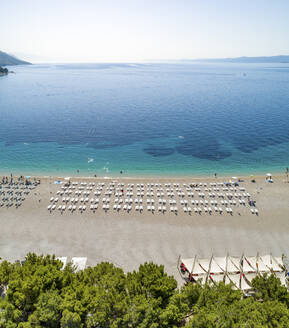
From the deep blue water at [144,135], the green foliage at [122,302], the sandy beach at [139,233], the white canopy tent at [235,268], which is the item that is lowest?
the green foliage at [122,302]

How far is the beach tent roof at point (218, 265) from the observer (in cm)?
2903

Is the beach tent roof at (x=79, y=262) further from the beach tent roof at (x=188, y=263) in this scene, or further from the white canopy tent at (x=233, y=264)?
the white canopy tent at (x=233, y=264)

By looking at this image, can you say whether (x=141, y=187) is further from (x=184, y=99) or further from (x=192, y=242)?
(x=184, y=99)

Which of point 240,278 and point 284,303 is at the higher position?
point 240,278

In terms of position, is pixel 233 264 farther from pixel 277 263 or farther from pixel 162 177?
pixel 162 177

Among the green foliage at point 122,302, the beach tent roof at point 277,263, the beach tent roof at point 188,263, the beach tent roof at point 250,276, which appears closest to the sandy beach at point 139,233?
the beach tent roof at point 188,263

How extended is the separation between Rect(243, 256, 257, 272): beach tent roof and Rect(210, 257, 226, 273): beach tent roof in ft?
8.76

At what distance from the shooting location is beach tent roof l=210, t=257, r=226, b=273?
95.2 feet

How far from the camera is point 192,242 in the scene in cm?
3553

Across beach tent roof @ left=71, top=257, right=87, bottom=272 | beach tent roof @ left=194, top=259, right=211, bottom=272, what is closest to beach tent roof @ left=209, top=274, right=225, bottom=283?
beach tent roof @ left=194, top=259, right=211, bottom=272

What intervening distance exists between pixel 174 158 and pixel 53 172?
3606 cm

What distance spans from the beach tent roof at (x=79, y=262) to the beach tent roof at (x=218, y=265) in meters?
16.7

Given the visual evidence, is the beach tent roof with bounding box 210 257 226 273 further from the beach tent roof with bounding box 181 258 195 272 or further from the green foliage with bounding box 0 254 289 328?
the green foliage with bounding box 0 254 289 328

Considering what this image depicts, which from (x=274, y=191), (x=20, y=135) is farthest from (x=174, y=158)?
(x=20, y=135)
